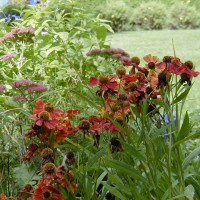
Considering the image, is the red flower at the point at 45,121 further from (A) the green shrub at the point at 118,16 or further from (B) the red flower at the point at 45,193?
(A) the green shrub at the point at 118,16

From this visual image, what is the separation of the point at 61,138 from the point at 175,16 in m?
10.1

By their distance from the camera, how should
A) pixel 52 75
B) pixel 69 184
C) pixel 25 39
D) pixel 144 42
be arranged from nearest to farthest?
1. pixel 69 184
2. pixel 25 39
3. pixel 52 75
4. pixel 144 42

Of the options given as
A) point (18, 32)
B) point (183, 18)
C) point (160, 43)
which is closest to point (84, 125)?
point (18, 32)

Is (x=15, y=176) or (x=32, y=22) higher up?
(x=32, y=22)

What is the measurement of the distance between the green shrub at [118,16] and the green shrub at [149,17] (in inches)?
6.7

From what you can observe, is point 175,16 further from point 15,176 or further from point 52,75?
point 15,176

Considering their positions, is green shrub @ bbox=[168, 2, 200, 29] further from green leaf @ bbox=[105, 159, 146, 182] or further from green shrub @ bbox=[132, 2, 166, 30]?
green leaf @ bbox=[105, 159, 146, 182]

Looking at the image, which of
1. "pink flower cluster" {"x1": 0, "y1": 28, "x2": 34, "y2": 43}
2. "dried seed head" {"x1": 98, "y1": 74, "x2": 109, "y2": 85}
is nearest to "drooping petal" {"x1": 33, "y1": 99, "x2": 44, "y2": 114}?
"dried seed head" {"x1": 98, "y1": 74, "x2": 109, "y2": 85}

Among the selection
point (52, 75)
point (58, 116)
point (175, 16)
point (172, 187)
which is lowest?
point (175, 16)

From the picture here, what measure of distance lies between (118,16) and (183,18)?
1285 millimetres

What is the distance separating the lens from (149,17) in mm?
10805

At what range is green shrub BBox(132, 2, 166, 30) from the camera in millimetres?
10750

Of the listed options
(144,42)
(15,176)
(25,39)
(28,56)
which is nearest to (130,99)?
(15,176)

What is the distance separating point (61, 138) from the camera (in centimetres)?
104
